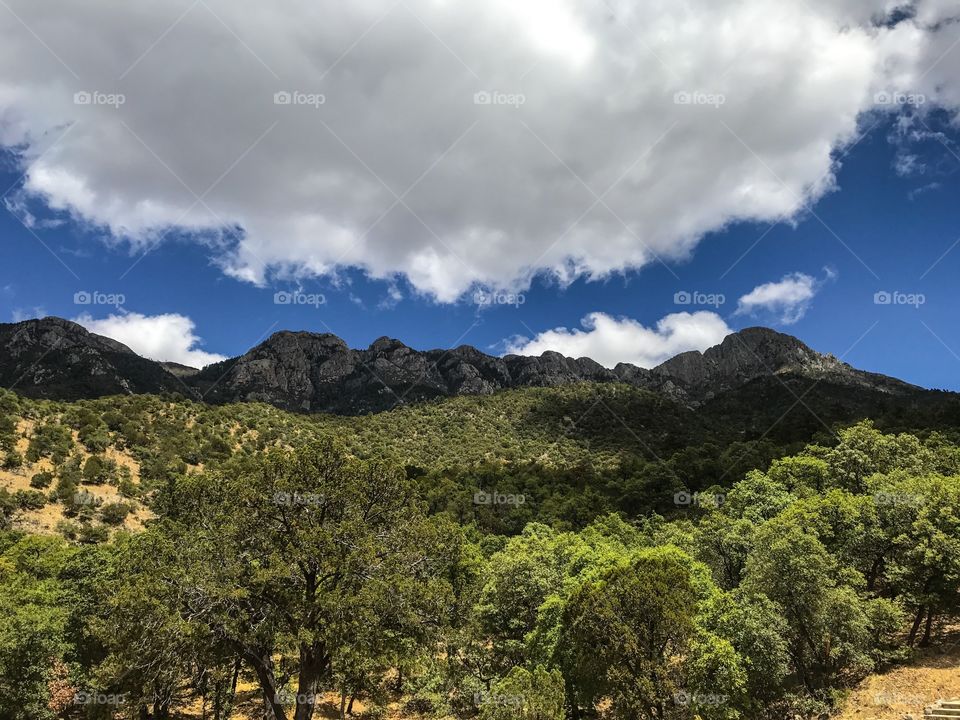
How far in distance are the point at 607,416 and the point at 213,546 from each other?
5099 inches

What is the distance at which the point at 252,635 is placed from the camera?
16891mm

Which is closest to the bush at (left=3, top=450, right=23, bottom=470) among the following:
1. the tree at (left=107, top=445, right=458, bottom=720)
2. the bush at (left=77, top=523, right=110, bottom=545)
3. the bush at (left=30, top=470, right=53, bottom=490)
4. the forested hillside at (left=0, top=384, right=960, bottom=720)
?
the bush at (left=30, top=470, right=53, bottom=490)

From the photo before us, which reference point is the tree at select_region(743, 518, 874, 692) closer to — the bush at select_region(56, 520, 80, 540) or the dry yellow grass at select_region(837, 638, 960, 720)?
the dry yellow grass at select_region(837, 638, 960, 720)

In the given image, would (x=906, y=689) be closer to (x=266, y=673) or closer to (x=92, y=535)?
(x=266, y=673)

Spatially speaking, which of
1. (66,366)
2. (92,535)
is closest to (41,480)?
(92,535)

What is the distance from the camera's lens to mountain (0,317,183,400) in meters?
131

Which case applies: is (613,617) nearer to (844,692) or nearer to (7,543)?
(844,692)

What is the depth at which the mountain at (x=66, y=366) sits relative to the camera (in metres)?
131

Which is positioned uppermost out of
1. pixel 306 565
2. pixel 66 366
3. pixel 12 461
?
pixel 66 366

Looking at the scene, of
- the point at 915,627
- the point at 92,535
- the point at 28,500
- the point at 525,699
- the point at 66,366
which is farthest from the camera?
the point at 66,366

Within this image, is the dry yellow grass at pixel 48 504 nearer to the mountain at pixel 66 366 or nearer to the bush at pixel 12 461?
the bush at pixel 12 461

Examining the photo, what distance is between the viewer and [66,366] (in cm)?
14125

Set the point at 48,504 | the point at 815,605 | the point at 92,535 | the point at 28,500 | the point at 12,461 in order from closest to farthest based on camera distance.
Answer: the point at 815,605 → the point at 92,535 → the point at 28,500 → the point at 48,504 → the point at 12,461

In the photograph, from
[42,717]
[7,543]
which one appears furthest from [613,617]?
[7,543]
